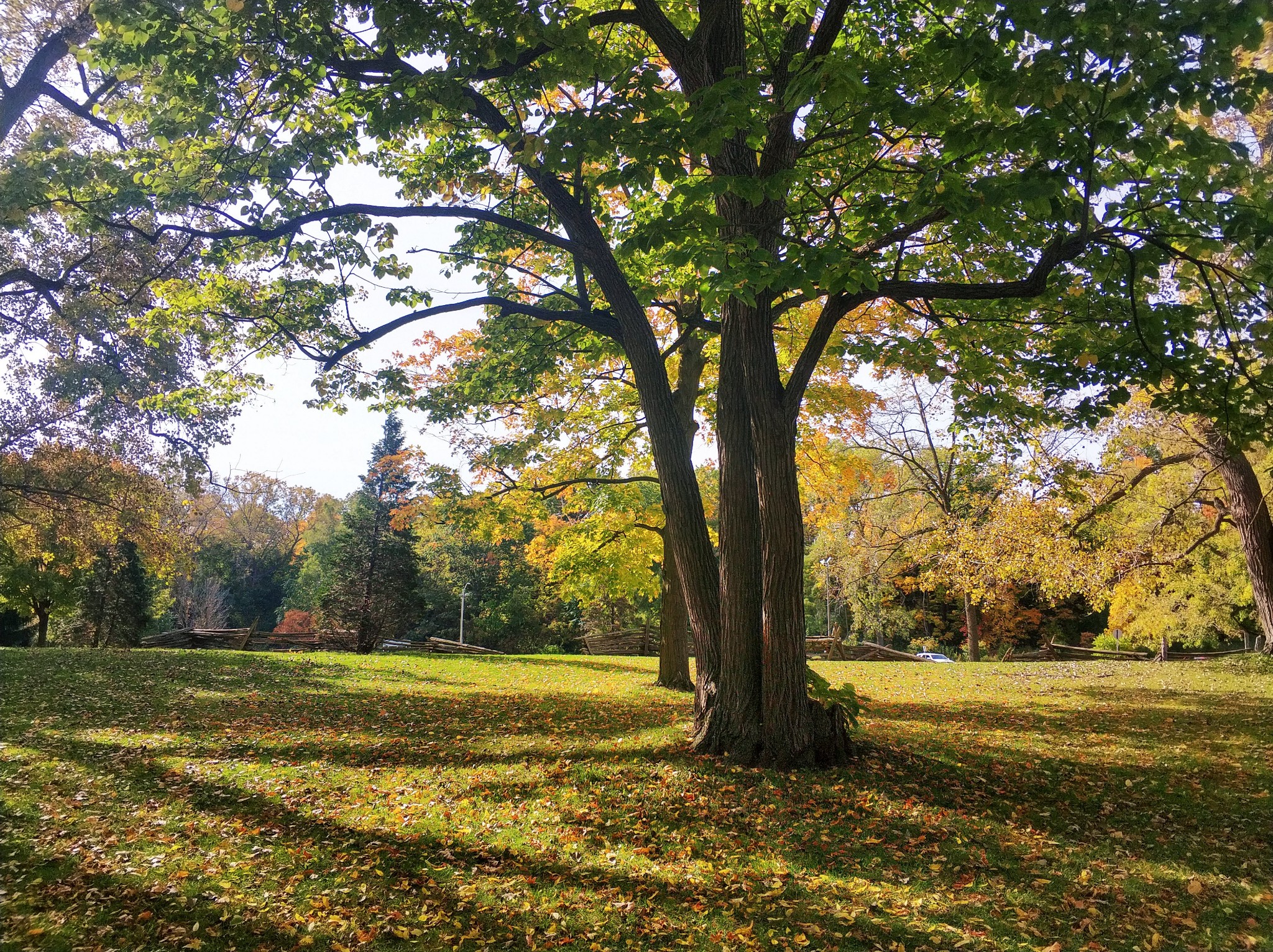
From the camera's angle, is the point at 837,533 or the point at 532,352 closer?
the point at 532,352

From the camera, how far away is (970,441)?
1006 cm

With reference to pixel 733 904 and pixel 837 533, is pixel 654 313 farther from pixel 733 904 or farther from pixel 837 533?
pixel 837 533

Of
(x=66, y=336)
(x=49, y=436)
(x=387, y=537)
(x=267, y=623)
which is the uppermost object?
(x=66, y=336)

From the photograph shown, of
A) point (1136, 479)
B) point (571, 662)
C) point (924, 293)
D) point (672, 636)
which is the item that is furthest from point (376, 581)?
point (924, 293)

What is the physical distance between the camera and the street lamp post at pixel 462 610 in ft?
114

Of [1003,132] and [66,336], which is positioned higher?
[66,336]

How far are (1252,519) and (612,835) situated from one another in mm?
15012

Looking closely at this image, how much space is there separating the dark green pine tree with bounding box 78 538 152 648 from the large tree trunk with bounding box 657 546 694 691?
26438mm

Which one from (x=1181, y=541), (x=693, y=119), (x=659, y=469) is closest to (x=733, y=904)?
(x=659, y=469)

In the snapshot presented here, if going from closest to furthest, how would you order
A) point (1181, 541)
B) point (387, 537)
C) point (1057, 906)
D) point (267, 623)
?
point (1057, 906) < point (1181, 541) < point (387, 537) < point (267, 623)

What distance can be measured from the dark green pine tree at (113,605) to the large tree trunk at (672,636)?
26.4m

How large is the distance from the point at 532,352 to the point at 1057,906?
8.51 m

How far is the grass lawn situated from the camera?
4.05 metres

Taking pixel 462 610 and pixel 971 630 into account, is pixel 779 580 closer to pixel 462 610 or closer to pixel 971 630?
pixel 971 630
